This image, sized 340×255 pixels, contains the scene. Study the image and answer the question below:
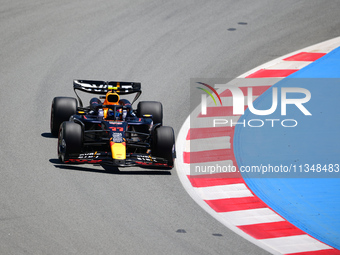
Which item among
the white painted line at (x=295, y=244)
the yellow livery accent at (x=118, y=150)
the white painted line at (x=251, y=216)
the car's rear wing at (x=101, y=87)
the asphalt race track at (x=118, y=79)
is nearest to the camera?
the asphalt race track at (x=118, y=79)

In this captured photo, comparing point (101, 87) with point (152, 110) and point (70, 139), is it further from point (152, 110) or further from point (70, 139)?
point (70, 139)

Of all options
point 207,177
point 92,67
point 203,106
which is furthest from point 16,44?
point 207,177

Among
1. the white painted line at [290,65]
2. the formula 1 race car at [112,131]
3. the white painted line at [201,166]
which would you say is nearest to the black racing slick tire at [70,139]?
the formula 1 race car at [112,131]

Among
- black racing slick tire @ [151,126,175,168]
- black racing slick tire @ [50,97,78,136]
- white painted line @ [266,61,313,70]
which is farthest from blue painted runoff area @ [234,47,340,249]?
black racing slick tire @ [50,97,78,136]

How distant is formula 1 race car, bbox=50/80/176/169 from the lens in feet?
41.1

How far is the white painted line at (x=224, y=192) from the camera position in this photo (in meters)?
12.2

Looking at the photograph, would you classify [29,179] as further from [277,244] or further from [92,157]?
[277,244]

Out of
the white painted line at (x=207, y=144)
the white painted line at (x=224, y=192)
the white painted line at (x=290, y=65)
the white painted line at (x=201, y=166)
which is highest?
the white painted line at (x=290, y=65)

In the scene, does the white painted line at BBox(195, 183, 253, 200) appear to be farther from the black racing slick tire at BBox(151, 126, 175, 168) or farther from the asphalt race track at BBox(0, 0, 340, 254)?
the black racing slick tire at BBox(151, 126, 175, 168)

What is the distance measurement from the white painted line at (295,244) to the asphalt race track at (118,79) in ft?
1.28

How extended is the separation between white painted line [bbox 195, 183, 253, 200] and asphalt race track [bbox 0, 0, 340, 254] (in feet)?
1.46

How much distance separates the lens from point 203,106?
55.0 feet

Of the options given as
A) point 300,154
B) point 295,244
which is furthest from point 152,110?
point 295,244

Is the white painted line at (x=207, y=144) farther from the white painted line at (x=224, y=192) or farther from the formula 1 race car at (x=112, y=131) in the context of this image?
the white painted line at (x=224, y=192)
